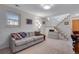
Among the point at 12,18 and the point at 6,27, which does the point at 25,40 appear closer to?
the point at 6,27

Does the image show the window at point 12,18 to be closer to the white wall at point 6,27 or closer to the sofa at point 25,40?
the white wall at point 6,27

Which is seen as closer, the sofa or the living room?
the living room

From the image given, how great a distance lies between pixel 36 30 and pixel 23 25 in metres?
0.38

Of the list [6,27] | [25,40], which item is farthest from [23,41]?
[6,27]

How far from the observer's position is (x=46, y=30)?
7.66 ft

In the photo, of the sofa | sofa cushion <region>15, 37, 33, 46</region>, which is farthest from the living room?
sofa cushion <region>15, 37, 33, 46</region>

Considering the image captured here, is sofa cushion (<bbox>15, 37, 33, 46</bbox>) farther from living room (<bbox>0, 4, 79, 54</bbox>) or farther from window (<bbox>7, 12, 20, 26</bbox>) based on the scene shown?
window (<bbox>7, 12, 20, 26</bbox>)

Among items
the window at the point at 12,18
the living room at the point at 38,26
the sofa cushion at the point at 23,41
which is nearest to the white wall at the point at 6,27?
the living room at the point at 38,26

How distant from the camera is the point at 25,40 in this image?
2641 millimetres

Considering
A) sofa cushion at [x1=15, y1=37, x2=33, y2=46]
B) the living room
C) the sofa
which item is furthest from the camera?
sofa cushion at [x1=15, y1=37, x2=33, y2=46]

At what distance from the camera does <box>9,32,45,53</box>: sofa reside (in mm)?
2405

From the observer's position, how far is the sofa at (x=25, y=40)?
2405 millimetres
